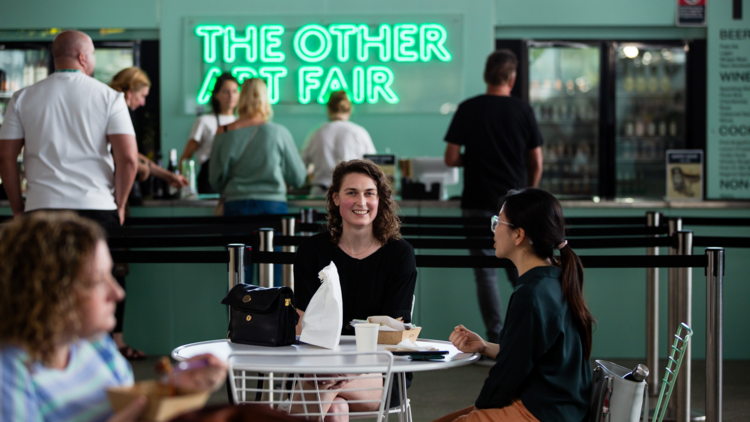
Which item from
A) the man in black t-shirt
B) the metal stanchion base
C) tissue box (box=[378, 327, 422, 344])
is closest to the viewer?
tissue box (box=[378, 327, 422, 344])

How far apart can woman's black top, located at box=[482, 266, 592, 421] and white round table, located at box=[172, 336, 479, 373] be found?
0.12 meters

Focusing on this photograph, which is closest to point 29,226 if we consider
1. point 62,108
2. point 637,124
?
point 62,108

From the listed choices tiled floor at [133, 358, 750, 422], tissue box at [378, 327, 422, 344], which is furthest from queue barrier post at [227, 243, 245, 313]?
tiled floor at [133, 358, 750, 422]

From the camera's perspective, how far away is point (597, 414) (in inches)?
77.7

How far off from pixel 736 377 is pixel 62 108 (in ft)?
12.2

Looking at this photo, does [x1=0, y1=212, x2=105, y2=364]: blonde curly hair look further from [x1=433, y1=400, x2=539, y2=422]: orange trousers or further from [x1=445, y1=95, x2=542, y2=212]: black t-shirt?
[x1=445, y1=95, x2=542, y2=212]: black t-shirt

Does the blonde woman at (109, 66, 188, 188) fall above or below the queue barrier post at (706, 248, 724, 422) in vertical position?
above

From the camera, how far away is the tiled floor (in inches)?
140

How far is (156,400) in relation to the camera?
1.08 m

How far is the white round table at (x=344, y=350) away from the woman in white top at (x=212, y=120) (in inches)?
Result: 130

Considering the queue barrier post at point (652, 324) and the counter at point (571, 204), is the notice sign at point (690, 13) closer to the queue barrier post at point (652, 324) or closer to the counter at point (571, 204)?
the counter at point (571, 204)

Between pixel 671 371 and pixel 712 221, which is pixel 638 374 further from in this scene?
pixel 712 221

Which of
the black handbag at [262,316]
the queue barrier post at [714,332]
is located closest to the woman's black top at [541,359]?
the black handbag at [262,316]

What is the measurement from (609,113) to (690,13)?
107 cm
